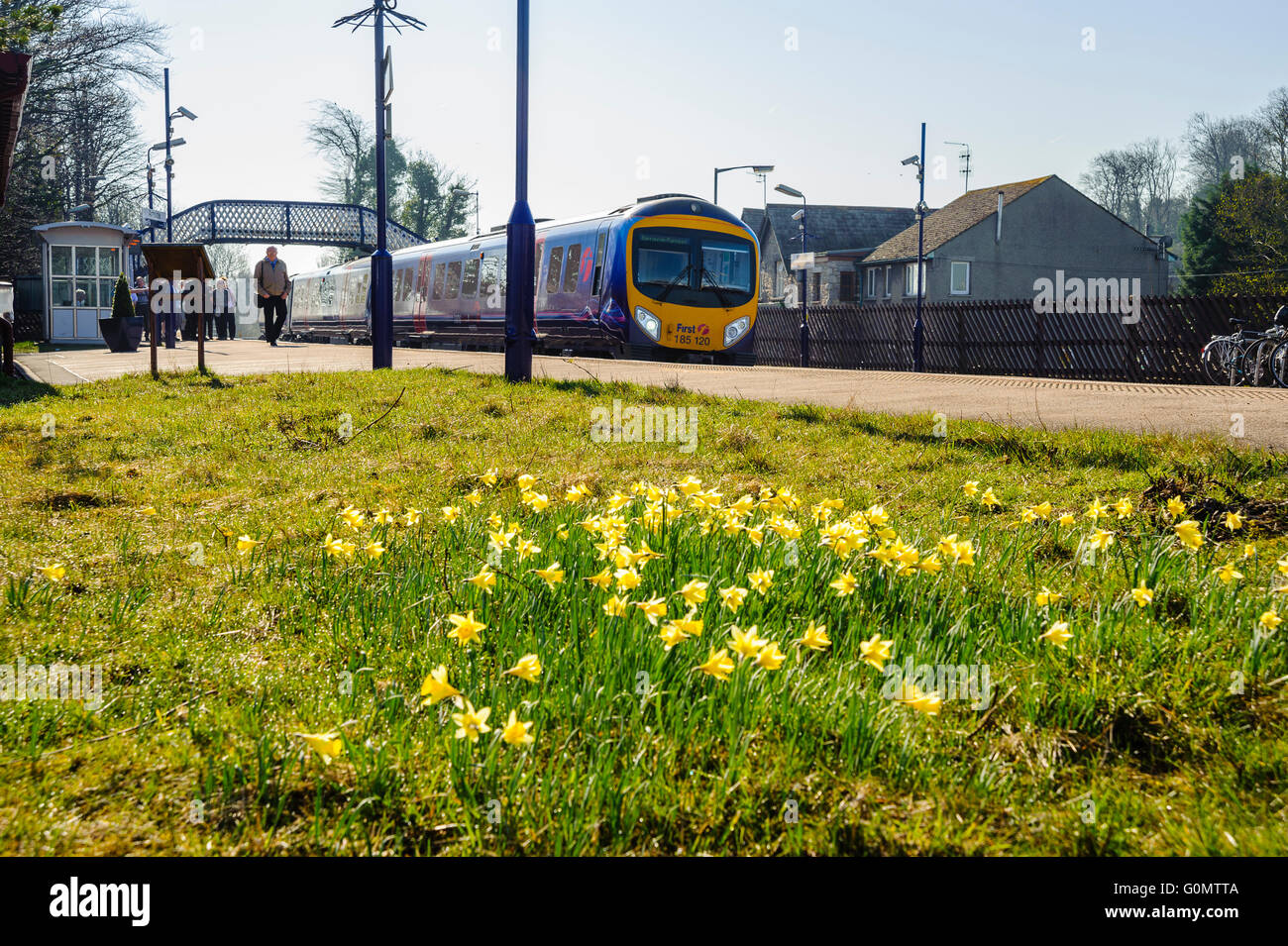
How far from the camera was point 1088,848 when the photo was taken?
1.98 metres

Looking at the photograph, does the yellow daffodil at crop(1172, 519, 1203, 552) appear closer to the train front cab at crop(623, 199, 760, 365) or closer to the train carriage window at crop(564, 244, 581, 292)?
the train front cab at crop(623, 199, 760, 365)

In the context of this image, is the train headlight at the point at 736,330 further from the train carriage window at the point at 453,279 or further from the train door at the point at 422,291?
the train door at the point at 422,291

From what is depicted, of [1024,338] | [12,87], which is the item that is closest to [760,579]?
[12,87]

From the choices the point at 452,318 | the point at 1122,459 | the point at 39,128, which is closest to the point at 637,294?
the point at 452,318

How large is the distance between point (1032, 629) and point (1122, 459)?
118 inches

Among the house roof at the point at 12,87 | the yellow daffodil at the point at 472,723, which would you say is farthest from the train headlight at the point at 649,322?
the yellow daffodil at the point at 472,723

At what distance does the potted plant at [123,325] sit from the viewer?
72.2 feet

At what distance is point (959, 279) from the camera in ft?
175

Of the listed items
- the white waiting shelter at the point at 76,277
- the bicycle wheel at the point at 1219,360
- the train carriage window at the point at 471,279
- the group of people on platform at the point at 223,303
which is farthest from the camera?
the white waiting shelter at the point at 76,277

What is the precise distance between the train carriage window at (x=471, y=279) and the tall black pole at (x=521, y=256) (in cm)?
1488

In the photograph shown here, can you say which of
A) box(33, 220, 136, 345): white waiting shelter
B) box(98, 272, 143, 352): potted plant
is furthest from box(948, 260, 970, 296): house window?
box(98, 272, 143, 352): potted plant

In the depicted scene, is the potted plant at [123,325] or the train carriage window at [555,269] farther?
the train carriage window at [555,269]

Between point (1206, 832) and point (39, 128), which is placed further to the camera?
point (39, 128)
